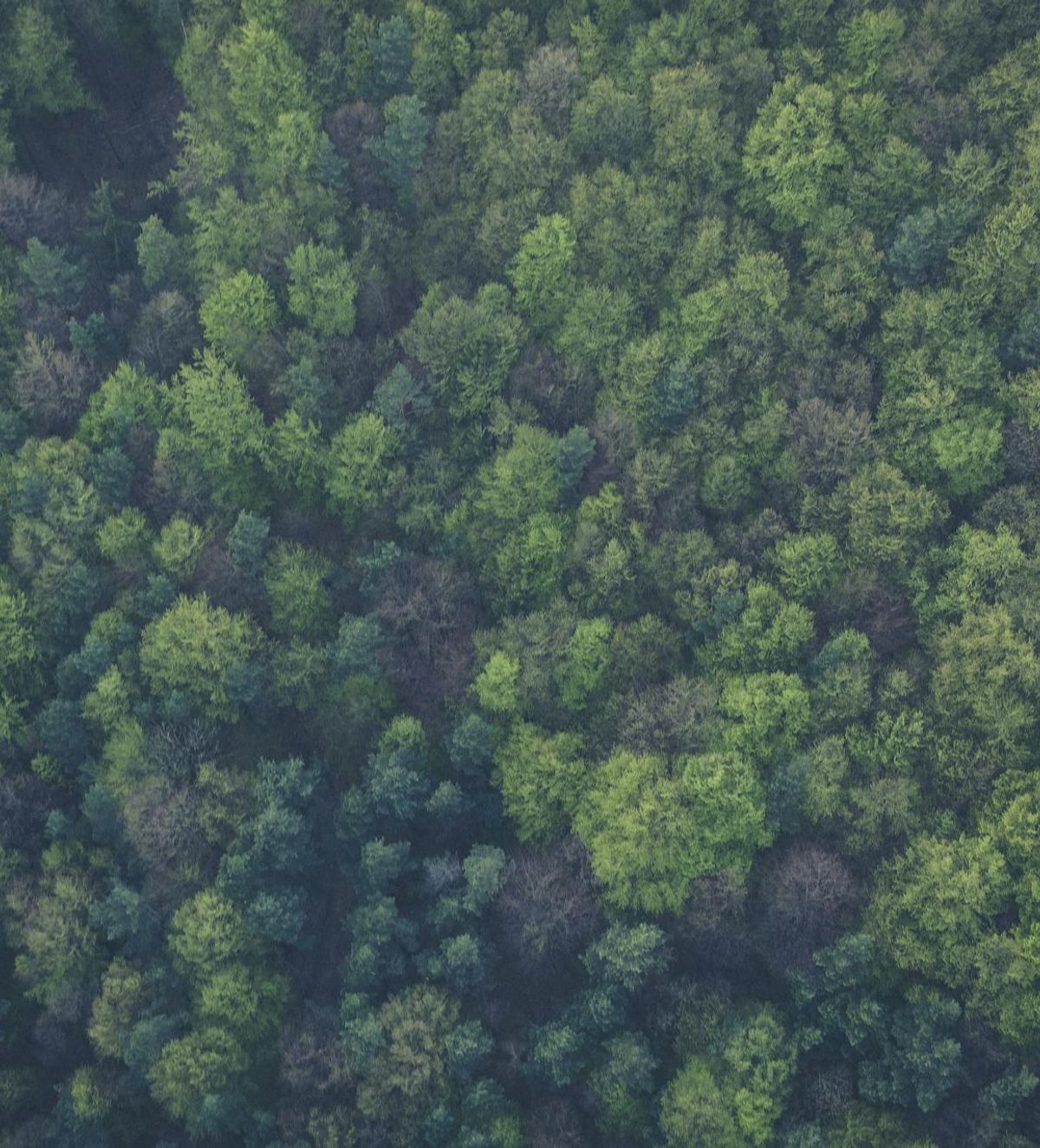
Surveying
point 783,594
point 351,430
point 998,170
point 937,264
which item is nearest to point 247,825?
point 351,430

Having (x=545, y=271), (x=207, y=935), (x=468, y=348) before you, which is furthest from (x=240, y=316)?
(x=207, y=935)

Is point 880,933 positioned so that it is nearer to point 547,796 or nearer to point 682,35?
point 547,796

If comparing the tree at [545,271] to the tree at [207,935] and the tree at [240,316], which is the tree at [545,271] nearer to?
the tree at [240,316]

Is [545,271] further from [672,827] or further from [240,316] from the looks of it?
[672,827]

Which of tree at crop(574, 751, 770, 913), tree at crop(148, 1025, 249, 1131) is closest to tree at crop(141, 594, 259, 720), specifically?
tree at crop(148, 1025, 249, 1131)

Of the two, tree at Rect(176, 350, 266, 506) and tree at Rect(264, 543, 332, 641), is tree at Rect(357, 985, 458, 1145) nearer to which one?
tree at Rect(264, 543, 332, 641)
